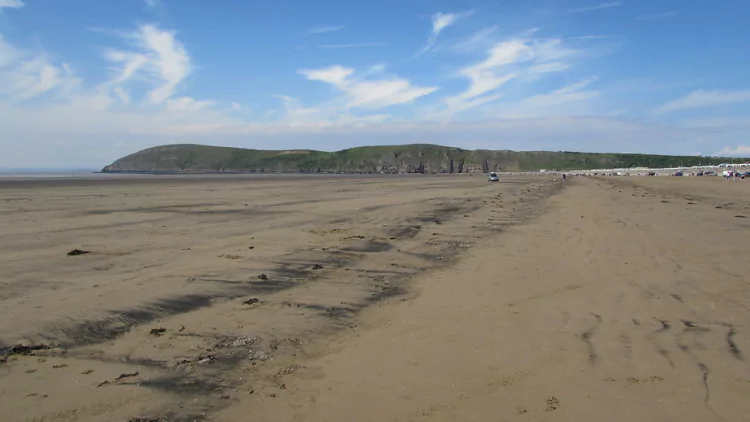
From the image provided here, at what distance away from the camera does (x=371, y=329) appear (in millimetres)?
6332

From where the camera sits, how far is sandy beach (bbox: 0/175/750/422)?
169 inches

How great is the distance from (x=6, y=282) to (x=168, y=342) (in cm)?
443

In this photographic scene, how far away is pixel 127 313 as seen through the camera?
21.6 ft

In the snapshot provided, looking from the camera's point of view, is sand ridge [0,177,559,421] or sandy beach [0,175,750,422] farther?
sand ridge [0,177,559,421]

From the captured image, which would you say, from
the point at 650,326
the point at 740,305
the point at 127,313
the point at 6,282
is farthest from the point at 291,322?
the point at 740,305

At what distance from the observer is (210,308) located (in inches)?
276

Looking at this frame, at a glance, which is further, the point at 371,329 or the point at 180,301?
the point at 180,301

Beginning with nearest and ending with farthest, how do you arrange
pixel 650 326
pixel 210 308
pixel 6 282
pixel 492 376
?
pixel 492 376
pixel 650 326
pixel 210 308
pixel 6 282

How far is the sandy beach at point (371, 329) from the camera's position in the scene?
169 inches

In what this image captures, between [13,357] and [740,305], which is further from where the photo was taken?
[740,305]

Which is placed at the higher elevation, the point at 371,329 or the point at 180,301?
the point at 180,301

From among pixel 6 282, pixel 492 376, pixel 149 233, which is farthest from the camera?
pixel 149 233

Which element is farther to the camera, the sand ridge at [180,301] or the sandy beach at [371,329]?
the sand ridge at [180,301]

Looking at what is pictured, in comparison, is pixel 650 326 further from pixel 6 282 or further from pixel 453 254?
pixel 6 282
